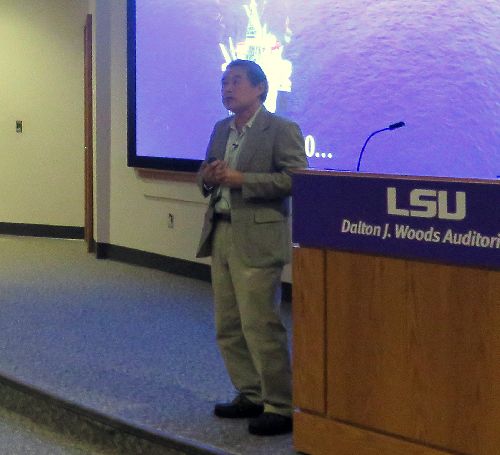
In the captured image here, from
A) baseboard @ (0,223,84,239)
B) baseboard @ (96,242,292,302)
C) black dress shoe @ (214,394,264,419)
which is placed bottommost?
black dress shoe @ (214,394,264,419)

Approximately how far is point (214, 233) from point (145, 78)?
4.07 meters

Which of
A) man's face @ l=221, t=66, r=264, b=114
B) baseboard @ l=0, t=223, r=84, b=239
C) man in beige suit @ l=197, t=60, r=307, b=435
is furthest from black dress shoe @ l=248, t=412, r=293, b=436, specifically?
baseboard @ l=0, t=223, r=84, b=239

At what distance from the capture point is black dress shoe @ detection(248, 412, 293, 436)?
11.4 feet

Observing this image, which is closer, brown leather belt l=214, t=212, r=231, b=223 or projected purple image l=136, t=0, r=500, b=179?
brown leather belt l=214, t=212, r=231, b=223

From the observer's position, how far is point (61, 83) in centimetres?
945

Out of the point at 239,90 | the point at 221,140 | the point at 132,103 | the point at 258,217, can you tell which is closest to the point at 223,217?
the point at 258,217

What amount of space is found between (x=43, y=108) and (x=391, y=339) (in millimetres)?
7246

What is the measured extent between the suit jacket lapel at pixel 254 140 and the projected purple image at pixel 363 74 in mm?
1993

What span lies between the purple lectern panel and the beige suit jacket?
0.27 m

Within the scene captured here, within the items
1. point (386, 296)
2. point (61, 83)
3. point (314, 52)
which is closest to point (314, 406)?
point (386, 296)

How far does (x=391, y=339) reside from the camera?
2891 millimetres

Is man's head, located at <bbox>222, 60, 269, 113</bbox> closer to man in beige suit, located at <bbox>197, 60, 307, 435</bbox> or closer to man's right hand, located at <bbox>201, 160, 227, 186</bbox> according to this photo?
man in beige suit, located at <bbox>197, 60, 307, 435</bbox>

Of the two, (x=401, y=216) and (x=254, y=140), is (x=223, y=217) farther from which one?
(x=401, y=216)

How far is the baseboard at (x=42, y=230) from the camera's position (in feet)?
31.2
